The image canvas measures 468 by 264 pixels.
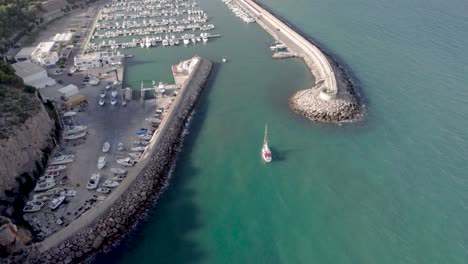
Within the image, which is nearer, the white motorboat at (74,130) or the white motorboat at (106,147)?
the white motorboat at (106,147)

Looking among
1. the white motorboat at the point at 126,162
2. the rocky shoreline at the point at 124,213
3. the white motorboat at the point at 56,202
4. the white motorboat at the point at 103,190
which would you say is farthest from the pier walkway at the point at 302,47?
the white motorboat at the point at 56,202

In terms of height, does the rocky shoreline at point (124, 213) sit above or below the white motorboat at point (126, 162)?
below

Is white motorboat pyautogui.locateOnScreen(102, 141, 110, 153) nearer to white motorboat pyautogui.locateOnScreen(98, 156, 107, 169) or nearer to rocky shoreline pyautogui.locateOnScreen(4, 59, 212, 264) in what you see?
white motorboat pyautogui.locateOnScreen(98, 156, 107, 169)

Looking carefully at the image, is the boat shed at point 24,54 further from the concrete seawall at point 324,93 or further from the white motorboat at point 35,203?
the concrete seawall at point 324,93

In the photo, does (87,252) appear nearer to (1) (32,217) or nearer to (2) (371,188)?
(1) (32,217)

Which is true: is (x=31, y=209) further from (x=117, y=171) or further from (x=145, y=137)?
(x=145, y=137)

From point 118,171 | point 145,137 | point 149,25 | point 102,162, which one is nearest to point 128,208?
point 118,171

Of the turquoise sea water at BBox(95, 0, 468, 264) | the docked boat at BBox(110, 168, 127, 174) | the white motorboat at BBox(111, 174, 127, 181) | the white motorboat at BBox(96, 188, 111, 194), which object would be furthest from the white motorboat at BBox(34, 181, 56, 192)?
the turquoise sea water at BBox(95, 0, 468, 264)
